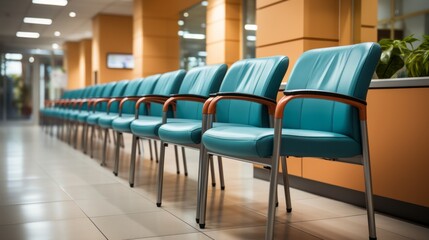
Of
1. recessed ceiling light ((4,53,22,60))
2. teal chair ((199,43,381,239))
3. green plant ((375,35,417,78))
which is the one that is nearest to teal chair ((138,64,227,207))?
teal chair ((199,43,381,239))

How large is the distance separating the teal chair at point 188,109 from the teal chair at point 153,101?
3cm

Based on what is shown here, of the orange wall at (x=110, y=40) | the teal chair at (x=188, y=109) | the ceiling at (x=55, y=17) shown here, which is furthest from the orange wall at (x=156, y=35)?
the teal chair at (x=188, y=109)

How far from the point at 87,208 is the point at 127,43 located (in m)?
10.6

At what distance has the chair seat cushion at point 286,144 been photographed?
1928 mm

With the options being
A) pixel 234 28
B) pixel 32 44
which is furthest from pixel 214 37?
pixel 32 44

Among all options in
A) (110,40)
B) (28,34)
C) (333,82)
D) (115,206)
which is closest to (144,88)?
(115,206)

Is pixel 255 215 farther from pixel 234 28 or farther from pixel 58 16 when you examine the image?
pixel 58 16

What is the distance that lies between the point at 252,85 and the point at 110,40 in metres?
10.6

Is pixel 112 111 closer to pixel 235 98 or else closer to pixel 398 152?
pixel 235 98

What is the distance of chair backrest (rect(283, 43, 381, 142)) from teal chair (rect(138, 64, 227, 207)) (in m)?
0.58

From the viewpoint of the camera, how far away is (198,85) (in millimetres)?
3330

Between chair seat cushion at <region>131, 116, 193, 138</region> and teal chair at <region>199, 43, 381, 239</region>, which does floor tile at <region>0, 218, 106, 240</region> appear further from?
chair seat cushion at <region>131, 116, 193, 138</region>

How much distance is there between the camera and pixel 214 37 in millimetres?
9070

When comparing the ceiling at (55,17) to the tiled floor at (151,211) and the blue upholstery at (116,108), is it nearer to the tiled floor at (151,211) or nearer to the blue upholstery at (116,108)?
the blue upholstery at (116,108)
